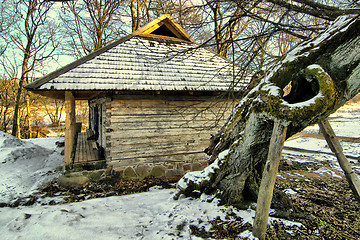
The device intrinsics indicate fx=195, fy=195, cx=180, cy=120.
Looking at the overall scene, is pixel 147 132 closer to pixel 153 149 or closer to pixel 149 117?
pixel 149 117

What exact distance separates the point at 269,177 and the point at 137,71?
17.8 feet

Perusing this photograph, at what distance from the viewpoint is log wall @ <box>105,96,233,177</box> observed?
6.10 meters

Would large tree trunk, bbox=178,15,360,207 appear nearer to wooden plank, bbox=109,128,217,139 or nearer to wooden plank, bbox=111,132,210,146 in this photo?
wooden plank, bbox=109,128,217,139

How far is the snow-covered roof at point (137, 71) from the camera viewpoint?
5.39 m

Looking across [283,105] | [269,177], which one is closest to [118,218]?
[269,177]

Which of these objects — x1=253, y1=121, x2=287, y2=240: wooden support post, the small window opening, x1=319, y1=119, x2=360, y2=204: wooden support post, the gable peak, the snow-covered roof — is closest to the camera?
x1=253, y1=121, x2=287, y2=240: wooden support post

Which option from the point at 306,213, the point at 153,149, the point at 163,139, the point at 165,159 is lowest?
the point at 165,159

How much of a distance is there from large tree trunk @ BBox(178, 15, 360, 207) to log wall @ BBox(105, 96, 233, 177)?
2.67m

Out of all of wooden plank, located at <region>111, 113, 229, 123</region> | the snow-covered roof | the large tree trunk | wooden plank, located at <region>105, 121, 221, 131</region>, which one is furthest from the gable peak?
the large tree trunk

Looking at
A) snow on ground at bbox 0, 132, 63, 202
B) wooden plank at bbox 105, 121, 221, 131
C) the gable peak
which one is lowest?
snow on ground at bbox 0, 132, 63, 202

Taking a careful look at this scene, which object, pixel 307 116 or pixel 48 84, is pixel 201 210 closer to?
pixel 307 116

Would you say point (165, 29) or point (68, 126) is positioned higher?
point (165, 29)

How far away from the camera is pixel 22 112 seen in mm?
16516

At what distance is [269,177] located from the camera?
2164mm
